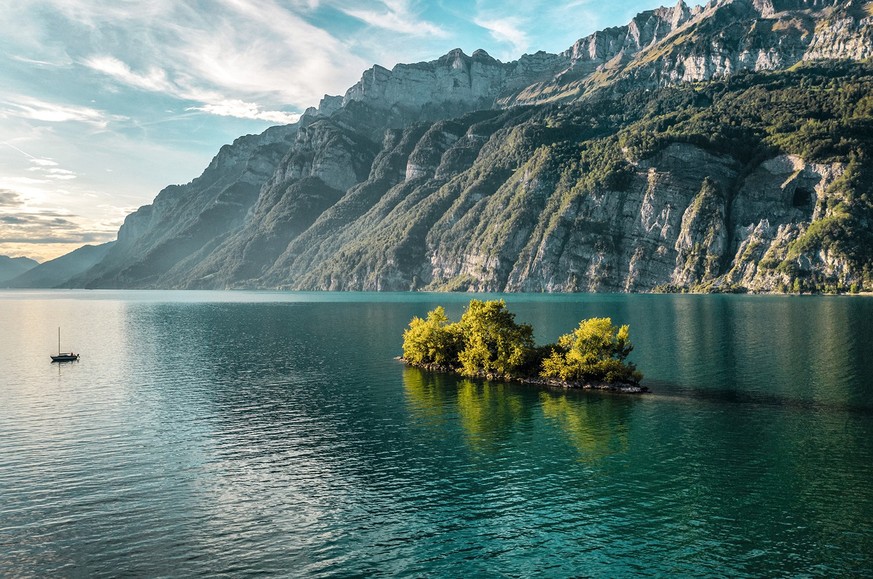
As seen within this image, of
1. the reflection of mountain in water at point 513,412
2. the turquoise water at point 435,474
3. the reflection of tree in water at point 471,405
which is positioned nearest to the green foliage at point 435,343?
the reflection of tree in water at point 471,405

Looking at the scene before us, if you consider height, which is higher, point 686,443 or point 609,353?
point 609,353

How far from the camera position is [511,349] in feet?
337

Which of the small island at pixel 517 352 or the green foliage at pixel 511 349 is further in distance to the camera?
the green foliage at pixel 511 349

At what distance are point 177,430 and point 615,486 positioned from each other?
1961 inches

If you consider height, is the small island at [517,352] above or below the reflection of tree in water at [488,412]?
above

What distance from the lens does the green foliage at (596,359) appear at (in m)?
92.4

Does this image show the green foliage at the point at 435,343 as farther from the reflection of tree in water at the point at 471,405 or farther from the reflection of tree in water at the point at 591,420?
the reflection of tree in water at the point at 591,420

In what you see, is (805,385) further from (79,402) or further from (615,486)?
(79,402)

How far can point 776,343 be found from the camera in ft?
432

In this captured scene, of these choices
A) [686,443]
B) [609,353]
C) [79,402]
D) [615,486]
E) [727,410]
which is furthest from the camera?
[609,353]

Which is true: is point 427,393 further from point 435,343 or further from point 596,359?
point 596,359

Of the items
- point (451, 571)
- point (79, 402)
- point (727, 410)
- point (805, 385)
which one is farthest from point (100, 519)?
point (805, 385)

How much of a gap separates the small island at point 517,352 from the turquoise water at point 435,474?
595 centimetres

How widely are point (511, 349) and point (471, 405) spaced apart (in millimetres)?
22766
